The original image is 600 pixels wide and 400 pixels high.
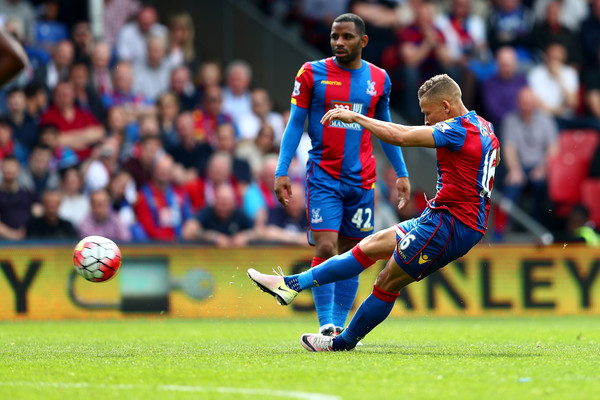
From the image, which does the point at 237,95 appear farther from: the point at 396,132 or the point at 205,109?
the point at 396,132

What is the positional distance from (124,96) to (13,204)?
8.73ft

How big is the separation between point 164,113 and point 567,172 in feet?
21.5

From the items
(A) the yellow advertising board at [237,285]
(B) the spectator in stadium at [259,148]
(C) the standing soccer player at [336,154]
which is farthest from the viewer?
(B) the spectator in stadium at [259,148]

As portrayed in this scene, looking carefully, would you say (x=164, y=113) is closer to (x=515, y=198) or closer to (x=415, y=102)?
(x=415, y=102)

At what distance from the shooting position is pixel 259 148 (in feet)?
49.4

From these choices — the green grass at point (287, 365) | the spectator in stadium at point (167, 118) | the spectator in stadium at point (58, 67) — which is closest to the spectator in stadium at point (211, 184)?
the spectator in stadium at point (167, 118)

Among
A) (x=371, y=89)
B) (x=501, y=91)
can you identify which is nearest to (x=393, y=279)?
(x=371, y=89)

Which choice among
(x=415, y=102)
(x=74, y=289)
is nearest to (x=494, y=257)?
(x=415, y=102)

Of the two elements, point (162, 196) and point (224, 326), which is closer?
point (224, 326)

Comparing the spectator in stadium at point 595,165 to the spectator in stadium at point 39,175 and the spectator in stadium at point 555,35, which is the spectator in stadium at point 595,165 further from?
the spectator in stadium at point 39,175

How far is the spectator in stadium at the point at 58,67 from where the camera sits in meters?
14.5

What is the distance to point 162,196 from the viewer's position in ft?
45.7

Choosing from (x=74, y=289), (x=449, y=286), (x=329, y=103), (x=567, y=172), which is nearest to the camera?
(x=329, y=103)

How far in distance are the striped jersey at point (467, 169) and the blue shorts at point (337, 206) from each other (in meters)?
1.24
